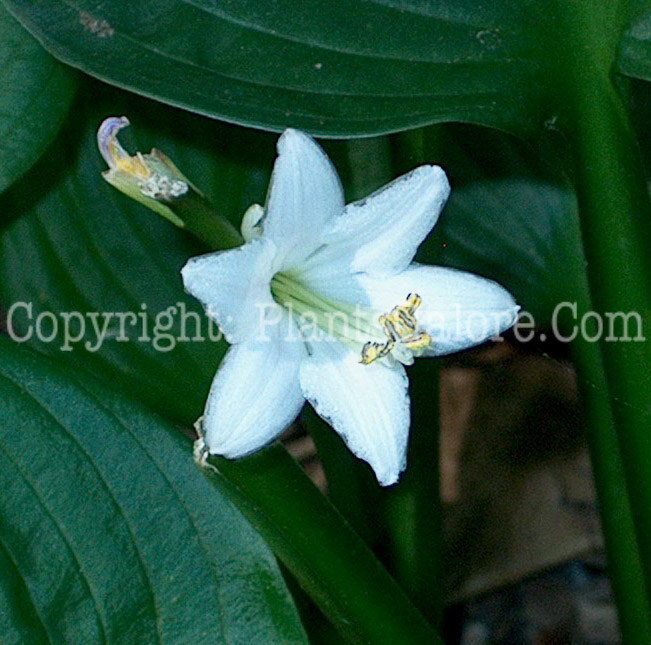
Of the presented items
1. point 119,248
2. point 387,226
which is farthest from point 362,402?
point 119,248

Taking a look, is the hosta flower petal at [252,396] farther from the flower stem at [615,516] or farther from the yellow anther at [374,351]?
the flower stem at [615,516]

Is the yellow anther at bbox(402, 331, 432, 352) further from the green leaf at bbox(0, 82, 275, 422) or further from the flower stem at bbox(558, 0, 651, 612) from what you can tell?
the green leaf at bbox(0, 82, 275, 422)

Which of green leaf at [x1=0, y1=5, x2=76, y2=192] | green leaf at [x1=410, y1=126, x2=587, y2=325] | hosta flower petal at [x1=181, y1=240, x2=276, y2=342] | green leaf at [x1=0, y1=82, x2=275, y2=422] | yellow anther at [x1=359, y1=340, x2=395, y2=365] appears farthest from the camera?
green leaf at [x1=410, y1=126, x2=587, y2=325]

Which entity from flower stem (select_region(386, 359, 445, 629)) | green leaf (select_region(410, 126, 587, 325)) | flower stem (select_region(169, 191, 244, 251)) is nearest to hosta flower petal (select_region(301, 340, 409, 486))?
flower stem (select_region(169, 191, 244, 251))

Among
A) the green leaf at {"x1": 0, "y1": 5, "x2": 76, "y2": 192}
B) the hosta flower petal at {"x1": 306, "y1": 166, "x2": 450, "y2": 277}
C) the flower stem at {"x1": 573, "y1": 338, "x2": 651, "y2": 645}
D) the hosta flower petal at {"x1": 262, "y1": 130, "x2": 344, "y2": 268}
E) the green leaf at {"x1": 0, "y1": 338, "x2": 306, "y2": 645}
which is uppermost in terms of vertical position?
the green leaf at {"x1": 0, "y1": 5, "x2": 76, "y2": 192}

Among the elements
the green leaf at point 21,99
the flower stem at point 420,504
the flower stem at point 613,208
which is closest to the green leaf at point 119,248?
the green leaf at point 21,99

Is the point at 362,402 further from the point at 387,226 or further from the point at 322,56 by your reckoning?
the point at 322,56

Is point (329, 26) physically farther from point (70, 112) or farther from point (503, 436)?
point (503, 436)

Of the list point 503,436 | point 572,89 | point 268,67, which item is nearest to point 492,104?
point 572,89
